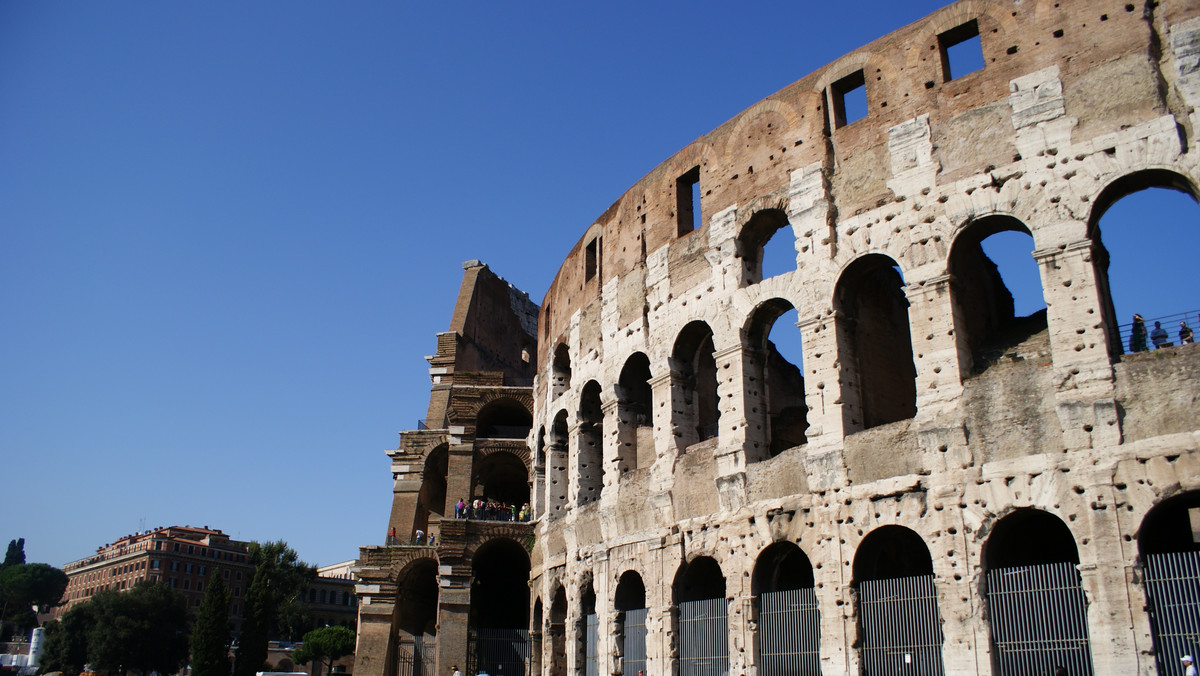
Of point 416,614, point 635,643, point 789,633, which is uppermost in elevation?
point 416,614

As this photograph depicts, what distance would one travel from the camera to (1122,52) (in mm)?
11336

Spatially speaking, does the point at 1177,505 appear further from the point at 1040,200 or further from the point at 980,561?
the point at 1040,200

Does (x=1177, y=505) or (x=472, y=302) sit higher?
(x=472, y=302)

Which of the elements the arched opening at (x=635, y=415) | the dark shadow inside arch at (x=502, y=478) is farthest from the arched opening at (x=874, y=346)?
the dark shadow inside arch at (x=502, y=478)

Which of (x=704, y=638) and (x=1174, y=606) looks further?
(x=704, y=638)

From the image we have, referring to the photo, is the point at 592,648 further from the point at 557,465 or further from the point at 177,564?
the point at 177,564

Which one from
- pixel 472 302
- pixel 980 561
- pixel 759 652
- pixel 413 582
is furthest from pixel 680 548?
pixel 472 302

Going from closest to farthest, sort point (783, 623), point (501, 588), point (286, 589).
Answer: point (783, 623) < point (501, 588) < point (286, 589)

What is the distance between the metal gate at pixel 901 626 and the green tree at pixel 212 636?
86.7 ft

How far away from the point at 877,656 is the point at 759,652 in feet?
6.59

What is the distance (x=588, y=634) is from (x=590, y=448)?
11.8 feet

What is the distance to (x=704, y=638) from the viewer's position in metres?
14.3

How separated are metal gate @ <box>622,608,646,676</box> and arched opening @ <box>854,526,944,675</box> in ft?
14.4

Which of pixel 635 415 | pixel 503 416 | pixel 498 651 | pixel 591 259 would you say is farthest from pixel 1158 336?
pixel 503 416
